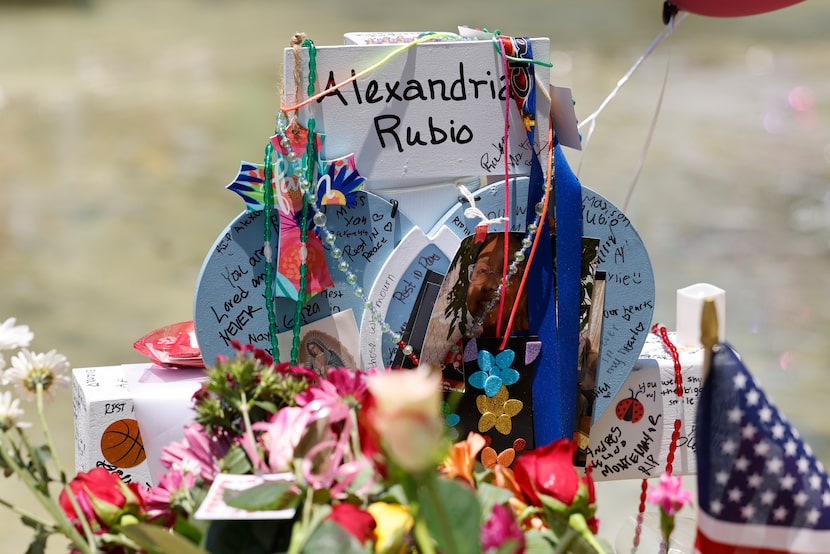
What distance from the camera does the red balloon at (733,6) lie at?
1284 millimetres

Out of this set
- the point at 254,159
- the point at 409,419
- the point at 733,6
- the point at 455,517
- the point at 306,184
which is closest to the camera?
the point at 409,419

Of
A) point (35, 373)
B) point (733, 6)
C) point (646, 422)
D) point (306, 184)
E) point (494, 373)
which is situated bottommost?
point (646, 422)

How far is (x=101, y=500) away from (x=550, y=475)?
1.25ft

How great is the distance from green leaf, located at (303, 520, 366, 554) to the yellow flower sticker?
0.55m

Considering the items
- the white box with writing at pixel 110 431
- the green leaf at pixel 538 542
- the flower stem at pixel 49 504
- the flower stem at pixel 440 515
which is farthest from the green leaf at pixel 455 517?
the white box with writing at pixel 110 431

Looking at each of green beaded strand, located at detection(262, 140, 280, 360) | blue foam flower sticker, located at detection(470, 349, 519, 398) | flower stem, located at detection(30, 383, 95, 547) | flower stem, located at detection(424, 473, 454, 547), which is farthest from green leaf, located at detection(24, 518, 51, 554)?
blue foam flower sticker, located at detection(470, 349, 519, 398)

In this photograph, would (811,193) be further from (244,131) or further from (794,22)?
(794,22)

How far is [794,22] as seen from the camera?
8.71 metres

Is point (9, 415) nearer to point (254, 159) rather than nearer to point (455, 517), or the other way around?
point (455, 517)

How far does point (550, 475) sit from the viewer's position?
78 centimetres

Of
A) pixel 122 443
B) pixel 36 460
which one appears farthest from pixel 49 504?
pixel 122 443

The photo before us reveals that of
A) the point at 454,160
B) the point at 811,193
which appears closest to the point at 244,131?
the point at 811,193

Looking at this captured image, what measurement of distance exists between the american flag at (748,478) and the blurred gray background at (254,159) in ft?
2.56

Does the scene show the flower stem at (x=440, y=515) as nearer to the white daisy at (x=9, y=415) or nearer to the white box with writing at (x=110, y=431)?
the white daisy at (x=9, y=415)
